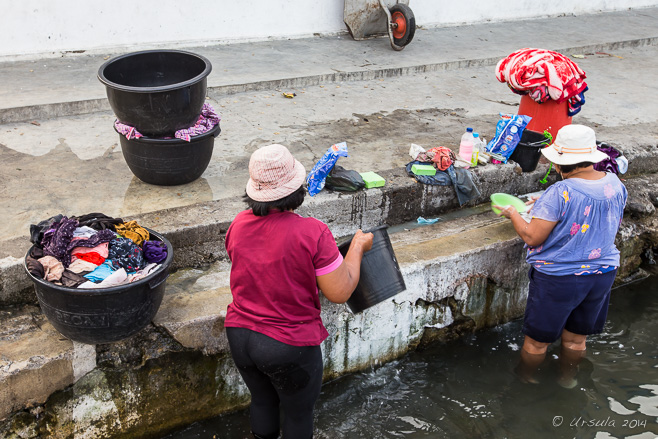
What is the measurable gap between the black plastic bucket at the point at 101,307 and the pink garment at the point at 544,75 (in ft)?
11.6

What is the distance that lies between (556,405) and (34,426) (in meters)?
3.28

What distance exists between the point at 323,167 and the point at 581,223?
6.07ft

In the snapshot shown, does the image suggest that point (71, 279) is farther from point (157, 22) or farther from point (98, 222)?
point (157, 22)

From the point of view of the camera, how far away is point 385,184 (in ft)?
16.2

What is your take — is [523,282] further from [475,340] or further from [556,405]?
[556,405]

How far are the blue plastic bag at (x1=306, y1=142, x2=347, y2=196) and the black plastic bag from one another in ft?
0.17

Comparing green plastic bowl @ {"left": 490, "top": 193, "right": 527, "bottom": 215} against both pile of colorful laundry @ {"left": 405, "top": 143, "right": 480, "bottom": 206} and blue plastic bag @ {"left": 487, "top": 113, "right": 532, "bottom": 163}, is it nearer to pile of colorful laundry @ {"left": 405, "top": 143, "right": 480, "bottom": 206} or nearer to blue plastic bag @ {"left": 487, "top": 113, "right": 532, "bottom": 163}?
pile of colorful laundry @ {"left": 405, "top": 143, "right": 480, "bottom": 206}

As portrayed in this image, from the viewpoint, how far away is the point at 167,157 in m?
4.60

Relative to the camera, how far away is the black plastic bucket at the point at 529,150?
17.5 feet

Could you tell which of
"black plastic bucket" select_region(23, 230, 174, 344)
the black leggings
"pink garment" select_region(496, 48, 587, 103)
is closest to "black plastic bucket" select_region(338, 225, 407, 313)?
the black leggings

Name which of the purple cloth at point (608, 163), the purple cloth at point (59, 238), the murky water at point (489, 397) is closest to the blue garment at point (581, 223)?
the murky water at point (489, 397)

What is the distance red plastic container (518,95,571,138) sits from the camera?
5469mm

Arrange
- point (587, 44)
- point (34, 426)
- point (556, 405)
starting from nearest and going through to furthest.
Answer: point (34, 426) → point (556, 405) → point (587, 44)

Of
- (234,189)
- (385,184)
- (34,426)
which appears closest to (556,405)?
(385,184)
